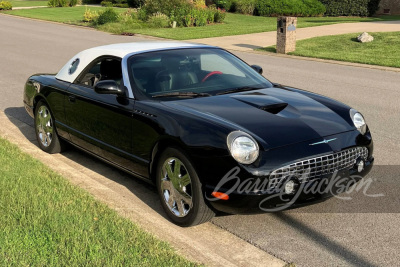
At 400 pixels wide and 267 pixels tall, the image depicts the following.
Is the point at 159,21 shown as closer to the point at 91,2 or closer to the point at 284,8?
the point at 284,8

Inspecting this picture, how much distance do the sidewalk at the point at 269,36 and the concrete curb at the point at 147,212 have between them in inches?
579

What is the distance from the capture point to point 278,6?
124ft

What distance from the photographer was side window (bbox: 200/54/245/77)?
6.36m

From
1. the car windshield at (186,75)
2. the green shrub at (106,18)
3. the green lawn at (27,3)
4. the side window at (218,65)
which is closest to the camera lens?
the car windshield at (186,75)

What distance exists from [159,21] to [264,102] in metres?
25.8

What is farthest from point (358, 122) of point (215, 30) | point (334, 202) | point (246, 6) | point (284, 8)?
point (246, 6)

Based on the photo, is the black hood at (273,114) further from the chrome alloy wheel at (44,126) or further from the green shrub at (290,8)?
the green shrub at (290,8)

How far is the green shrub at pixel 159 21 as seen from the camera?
30.5m

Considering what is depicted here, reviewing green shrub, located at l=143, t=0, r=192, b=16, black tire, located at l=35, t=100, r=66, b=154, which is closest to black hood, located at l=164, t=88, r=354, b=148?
black tire, located at l=35, t=100, r=66, b=154

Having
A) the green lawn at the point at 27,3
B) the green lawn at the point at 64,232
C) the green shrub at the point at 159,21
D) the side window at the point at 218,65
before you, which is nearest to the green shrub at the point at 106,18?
the green shrub at the point at 159,21

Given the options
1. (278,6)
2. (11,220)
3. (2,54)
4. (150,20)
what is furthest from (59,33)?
(11,220)

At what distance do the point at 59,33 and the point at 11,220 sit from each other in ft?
79.6

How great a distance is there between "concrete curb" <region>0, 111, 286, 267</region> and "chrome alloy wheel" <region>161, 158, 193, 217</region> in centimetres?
17

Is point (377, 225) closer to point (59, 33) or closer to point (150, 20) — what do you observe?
point (59, 33)
